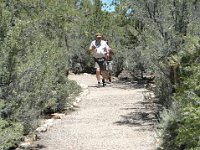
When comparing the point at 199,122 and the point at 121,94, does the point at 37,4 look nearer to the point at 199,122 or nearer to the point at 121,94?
the point at 121,94

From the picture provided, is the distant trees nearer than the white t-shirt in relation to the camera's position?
Yes

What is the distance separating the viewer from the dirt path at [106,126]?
340 inches

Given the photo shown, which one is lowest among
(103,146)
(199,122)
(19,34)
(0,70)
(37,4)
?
(103,146)

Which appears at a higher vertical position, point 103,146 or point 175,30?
point 175,30

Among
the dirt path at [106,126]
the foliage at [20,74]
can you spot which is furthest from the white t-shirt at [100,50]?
the foliage at [20,74]

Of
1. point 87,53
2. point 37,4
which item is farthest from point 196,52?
point 87,53

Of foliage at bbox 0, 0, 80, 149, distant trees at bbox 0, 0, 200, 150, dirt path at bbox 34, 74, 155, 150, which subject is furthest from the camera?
dirt path at bbox 34, 74, 155, 150

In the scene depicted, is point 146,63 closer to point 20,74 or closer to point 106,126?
point 106,126

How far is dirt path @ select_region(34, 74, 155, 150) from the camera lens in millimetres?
8631

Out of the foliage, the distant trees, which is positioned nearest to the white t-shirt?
the distant trees

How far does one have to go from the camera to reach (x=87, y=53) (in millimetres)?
22766

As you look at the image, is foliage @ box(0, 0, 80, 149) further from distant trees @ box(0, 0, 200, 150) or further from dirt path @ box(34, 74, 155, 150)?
dirt path @ box(34, 74, 155, 150)

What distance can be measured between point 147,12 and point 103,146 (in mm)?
3418

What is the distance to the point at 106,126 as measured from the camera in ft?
32.9
